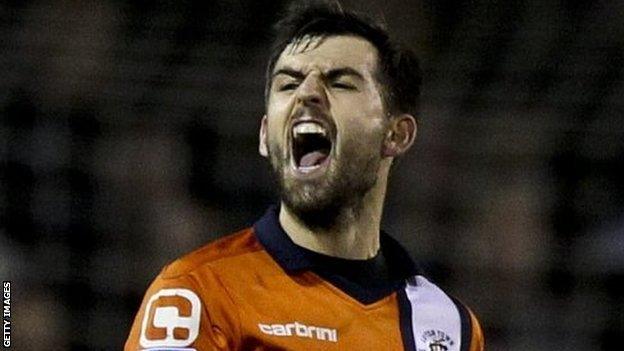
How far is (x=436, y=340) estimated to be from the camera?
2.68 meters

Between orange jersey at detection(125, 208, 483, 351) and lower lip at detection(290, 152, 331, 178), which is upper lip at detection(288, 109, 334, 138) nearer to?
lower lip at detection(290, 152, 331, 178)

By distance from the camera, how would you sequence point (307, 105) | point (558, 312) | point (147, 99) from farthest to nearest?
point (558, 312) → point (147, 99) → point (307, 105)

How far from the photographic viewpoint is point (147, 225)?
13.5 feet

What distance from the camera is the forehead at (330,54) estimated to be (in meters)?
2.63

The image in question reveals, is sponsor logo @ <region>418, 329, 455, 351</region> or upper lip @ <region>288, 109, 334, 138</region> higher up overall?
upper lip @ <region>288, 109, 334, 138</region>

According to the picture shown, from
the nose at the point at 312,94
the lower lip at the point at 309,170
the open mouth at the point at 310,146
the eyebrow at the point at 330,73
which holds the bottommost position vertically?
the lower lip at the point at 309,170

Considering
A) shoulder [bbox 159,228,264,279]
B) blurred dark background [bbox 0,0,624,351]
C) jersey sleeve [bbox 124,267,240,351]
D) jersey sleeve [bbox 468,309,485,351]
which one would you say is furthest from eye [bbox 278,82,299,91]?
blurred dark background [bbox 0,0,624,351]

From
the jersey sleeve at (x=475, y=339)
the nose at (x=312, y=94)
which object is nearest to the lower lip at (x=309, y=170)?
Result: the nose at (x=312, y=94)

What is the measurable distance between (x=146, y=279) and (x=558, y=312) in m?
1.16

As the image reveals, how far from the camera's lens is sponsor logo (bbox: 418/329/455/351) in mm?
2648

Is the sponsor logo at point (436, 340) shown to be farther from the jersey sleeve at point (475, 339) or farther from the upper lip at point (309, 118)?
the upper lip at point (309, 118)

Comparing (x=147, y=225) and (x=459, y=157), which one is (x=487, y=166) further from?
(x=147, y=225)

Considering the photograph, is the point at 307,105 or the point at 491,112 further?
the point at 491,112

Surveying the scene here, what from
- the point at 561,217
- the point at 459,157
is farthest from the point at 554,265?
the point at 459,157
